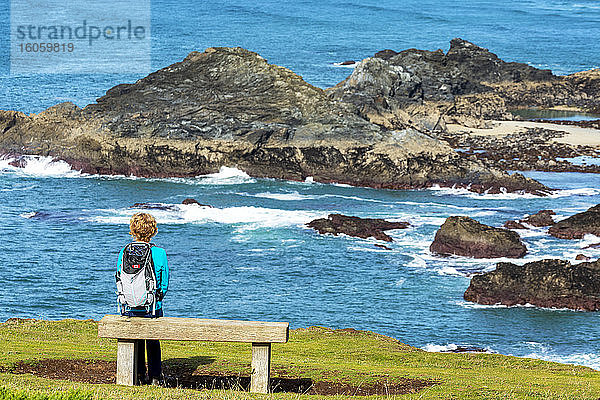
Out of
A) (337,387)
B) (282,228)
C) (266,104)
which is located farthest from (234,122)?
(337,387)

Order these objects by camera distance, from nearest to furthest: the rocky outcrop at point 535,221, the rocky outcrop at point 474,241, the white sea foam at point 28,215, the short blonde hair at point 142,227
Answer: the short blonde hair at point 142,227
the rocky outcrop at point 474,241
the rocky outcrop at point 535,221
the white sea foam at point 28,215

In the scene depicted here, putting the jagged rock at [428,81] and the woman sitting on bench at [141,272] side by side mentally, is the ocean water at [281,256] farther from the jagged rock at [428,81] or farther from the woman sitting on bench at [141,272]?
the woman sitting on bench at [141,272]

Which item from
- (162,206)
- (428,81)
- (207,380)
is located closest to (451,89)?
(428,81)

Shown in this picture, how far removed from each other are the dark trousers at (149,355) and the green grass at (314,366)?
32.2 inches

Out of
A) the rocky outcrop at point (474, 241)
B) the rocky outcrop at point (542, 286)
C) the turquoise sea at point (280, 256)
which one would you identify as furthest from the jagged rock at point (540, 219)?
the rocky outcrop at point (542, 286)

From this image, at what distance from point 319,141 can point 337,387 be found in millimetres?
62882

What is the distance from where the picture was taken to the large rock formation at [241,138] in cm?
7762

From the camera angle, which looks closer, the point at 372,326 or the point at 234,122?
the point at 372,326

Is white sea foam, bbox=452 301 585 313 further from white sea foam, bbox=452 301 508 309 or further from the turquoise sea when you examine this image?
the turquoise sea

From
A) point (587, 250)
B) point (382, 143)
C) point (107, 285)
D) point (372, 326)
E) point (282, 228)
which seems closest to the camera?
point (372, 326)

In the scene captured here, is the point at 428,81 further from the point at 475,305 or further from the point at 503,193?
the point at 475,305

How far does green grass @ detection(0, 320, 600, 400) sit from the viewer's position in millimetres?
15688

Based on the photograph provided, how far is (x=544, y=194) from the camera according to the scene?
72.9 metres

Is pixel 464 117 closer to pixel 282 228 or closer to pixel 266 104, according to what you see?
pixel 266 104
